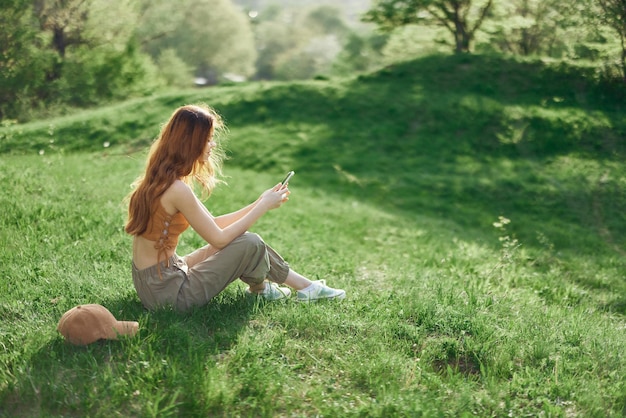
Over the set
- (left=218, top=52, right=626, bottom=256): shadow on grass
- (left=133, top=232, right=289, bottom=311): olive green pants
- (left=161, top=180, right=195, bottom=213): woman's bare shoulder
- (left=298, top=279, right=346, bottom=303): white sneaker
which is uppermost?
(left=161, top=180, right=195, bottom=213): woman's bare shoulder

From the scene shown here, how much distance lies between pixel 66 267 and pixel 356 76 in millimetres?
19148

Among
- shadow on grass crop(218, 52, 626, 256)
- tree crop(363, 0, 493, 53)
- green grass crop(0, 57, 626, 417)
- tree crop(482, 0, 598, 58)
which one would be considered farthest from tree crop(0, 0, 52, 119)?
tree crop(482, 0, 598, 58)

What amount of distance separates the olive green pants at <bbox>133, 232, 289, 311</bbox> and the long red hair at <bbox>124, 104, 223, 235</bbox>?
1.44 ft

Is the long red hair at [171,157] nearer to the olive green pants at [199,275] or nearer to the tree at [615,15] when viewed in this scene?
the olive green pants at [199,275]

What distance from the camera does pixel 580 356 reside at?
4.71m

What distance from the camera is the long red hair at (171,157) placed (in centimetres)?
461

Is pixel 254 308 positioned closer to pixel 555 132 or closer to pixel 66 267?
pixel 66 267

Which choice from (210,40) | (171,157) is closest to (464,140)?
(171,157)

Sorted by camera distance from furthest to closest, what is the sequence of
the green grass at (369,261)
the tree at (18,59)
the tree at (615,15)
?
the tree at (18,59) < the tree at (615,15) < the green grass at (369,261)

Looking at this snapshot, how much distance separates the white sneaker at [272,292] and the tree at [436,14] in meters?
22.8

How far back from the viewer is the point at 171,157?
464 centimetres

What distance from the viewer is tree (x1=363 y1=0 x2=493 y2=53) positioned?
25453 mm

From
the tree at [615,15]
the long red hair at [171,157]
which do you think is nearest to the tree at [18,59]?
the long red hair at [171,157]

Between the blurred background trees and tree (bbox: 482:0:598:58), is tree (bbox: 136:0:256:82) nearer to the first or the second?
the blurred background trees
